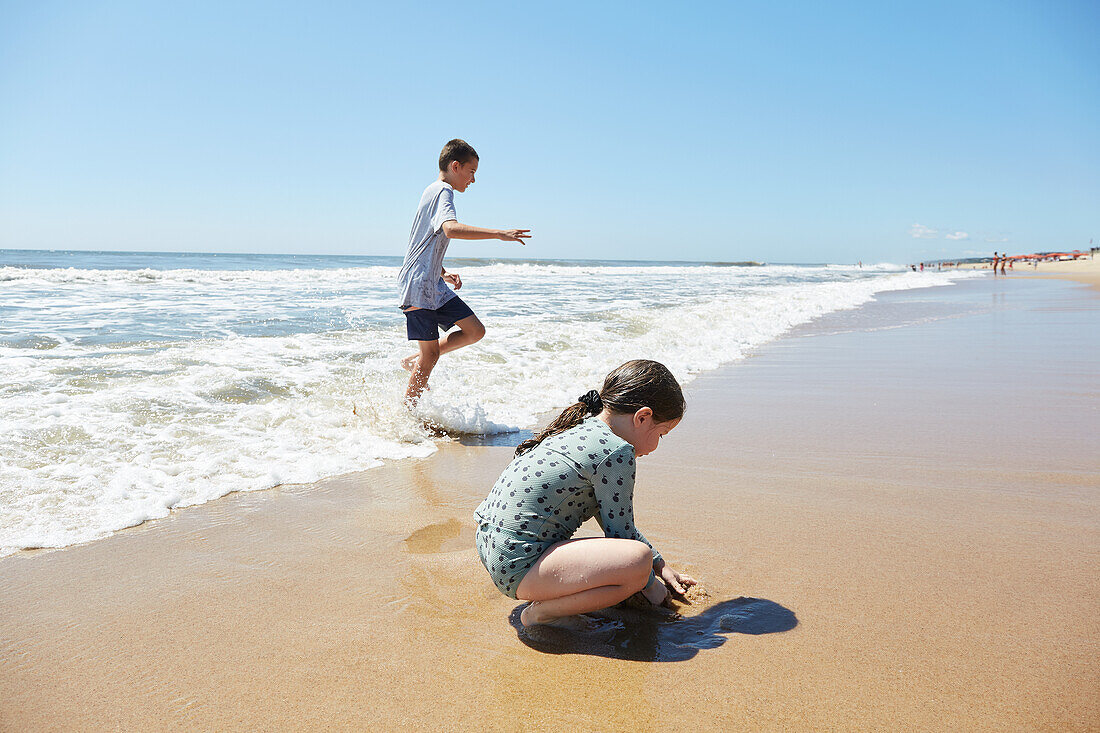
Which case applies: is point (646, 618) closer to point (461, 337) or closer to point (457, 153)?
point (461, 337)

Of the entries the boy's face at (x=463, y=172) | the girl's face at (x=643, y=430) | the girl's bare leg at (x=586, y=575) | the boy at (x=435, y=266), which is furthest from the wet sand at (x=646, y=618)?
the boy's face at (x=463, y=172)

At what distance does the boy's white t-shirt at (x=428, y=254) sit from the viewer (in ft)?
15.3

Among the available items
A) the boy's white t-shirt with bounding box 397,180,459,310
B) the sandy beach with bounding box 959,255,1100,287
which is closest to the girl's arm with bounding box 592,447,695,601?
the boy's white t-shirt with bounding box 397,180,459,310

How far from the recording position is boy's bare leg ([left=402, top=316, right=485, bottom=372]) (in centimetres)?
499

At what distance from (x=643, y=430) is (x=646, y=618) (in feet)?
2.10

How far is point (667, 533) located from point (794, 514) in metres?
0.64

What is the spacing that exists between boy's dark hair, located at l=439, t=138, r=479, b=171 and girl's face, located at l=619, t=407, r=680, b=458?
3006mm

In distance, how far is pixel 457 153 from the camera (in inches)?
183

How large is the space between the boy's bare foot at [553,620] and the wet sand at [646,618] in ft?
0.21

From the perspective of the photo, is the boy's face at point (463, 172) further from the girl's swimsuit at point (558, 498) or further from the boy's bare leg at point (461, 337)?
the girl's swimsuit at point (558, 498)

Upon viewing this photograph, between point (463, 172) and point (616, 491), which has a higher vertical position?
point (463, 172)

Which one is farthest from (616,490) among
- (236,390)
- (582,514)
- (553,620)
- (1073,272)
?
(1073,272)

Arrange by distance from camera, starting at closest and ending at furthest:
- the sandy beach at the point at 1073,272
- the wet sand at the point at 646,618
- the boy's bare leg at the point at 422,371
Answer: the wet sand at the point at 646,618 → the boy's bare leg at the point at 422,371 → the sandy beach at the point at 1073,272

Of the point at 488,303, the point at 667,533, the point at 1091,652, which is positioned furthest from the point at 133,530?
the point at 488,303
